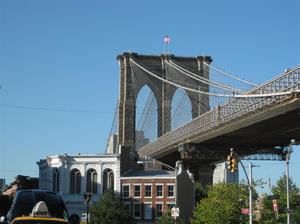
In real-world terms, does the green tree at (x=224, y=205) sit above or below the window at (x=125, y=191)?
below

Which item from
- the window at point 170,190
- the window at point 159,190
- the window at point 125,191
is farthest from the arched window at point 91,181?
the window at point 170,190

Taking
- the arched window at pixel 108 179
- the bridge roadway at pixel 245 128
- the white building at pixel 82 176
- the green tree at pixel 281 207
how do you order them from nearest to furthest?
the bridge roadway at pixel 245 128 → the green tree at pixel 281 207 → the white building at pixel 82 176 → the arched window at pixel 108 179

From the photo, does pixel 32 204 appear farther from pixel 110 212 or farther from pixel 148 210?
pixel 148 210

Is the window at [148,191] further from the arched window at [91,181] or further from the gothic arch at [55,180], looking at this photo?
the gothic arch at [55,180]

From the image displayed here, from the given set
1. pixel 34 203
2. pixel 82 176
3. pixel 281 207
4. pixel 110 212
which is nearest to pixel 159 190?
pixel 110 212

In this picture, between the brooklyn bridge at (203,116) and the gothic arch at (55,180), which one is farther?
the gothic arch at (55,180)

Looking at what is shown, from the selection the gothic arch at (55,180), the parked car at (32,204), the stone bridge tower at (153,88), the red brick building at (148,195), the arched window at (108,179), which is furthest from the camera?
the stone bridge tower at (153,88)

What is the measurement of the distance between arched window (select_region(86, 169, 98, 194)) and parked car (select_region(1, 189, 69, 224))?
79.6 meters

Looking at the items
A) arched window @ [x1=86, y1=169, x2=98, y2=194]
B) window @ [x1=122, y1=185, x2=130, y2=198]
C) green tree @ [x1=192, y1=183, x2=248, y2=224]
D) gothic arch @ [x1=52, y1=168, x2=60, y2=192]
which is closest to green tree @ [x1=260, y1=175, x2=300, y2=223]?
green tree @ [x1=192, y1=183, x2=248, y2=224]

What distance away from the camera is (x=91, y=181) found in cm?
9925

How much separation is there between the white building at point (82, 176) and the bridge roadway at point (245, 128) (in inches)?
322

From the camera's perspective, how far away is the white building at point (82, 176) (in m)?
98.2

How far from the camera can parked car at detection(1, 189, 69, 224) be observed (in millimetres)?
18953

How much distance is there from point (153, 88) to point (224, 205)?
72253 mm
